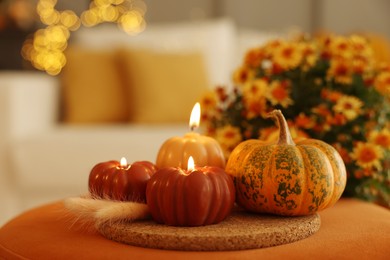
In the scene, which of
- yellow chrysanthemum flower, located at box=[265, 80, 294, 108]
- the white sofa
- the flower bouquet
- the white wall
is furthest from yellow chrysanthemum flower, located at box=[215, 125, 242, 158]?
the white wall

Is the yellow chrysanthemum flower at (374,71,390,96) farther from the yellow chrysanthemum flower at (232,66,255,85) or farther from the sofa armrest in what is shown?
the sofa armrest

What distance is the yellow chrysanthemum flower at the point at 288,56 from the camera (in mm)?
1524

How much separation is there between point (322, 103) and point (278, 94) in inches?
5.3

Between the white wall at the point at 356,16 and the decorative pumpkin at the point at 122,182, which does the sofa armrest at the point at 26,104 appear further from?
the white wall at the point at 356,16

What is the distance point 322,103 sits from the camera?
1.48 meters

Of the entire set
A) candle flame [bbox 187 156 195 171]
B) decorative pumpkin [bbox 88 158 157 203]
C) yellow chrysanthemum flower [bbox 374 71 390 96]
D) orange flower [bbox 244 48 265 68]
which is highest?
orange flower [bbox 244 48 265 68]

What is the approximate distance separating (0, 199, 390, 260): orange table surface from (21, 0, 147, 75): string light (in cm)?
262

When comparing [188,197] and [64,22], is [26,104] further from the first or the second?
[188,197]

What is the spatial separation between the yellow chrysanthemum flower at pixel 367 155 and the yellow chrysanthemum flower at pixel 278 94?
0.20 metres

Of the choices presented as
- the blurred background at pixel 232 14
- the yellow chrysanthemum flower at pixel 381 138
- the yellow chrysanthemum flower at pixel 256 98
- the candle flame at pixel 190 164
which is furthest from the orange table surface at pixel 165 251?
the blurred background at pixel 232 14

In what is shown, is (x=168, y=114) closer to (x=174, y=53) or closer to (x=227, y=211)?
(x=174, y=53)

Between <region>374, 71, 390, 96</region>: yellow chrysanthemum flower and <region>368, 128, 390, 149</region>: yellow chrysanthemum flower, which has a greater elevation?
<region>374, 71, 390, 96</region>: yellow chrysanthemum flower

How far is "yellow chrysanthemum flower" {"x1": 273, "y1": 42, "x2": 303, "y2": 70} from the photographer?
1524 millimetres

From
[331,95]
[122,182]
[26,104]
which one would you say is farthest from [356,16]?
[122,182]
